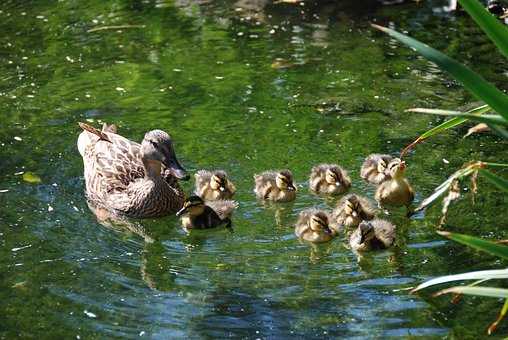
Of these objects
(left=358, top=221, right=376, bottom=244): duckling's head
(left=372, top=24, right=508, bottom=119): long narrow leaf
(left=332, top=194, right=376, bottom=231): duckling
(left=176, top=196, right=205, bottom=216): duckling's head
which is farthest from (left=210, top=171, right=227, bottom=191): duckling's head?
(left=372, top=24, right=508, bottom=119): long narrow leaf

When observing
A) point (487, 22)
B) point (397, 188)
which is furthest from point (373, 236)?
point (487, 22)

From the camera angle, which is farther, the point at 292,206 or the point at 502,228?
the point at 292,206

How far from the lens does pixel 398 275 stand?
236 inches

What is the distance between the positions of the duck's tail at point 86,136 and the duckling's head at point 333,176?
1731mm

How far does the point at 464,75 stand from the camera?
439 centimetres

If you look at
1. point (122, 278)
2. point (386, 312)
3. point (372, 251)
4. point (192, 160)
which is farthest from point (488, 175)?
point (192, 160)

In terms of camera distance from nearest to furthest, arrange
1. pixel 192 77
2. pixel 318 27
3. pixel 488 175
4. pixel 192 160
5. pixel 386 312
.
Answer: pixel 488 175 → pixel 386 312 → pixel 192 160 → pixel 192 77 → pixel 318 27

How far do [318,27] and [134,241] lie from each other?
4995mm

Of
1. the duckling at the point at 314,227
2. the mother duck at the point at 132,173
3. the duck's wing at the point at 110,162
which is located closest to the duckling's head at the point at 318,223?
the duckling at the point at 314,227

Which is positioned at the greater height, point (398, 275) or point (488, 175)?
point (488, 175)

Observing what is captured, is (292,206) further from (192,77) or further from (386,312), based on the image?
(192,77)

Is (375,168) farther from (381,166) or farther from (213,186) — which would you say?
(213,186)

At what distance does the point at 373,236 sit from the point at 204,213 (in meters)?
1.15

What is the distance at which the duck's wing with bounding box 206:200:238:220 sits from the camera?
22.4 ft
